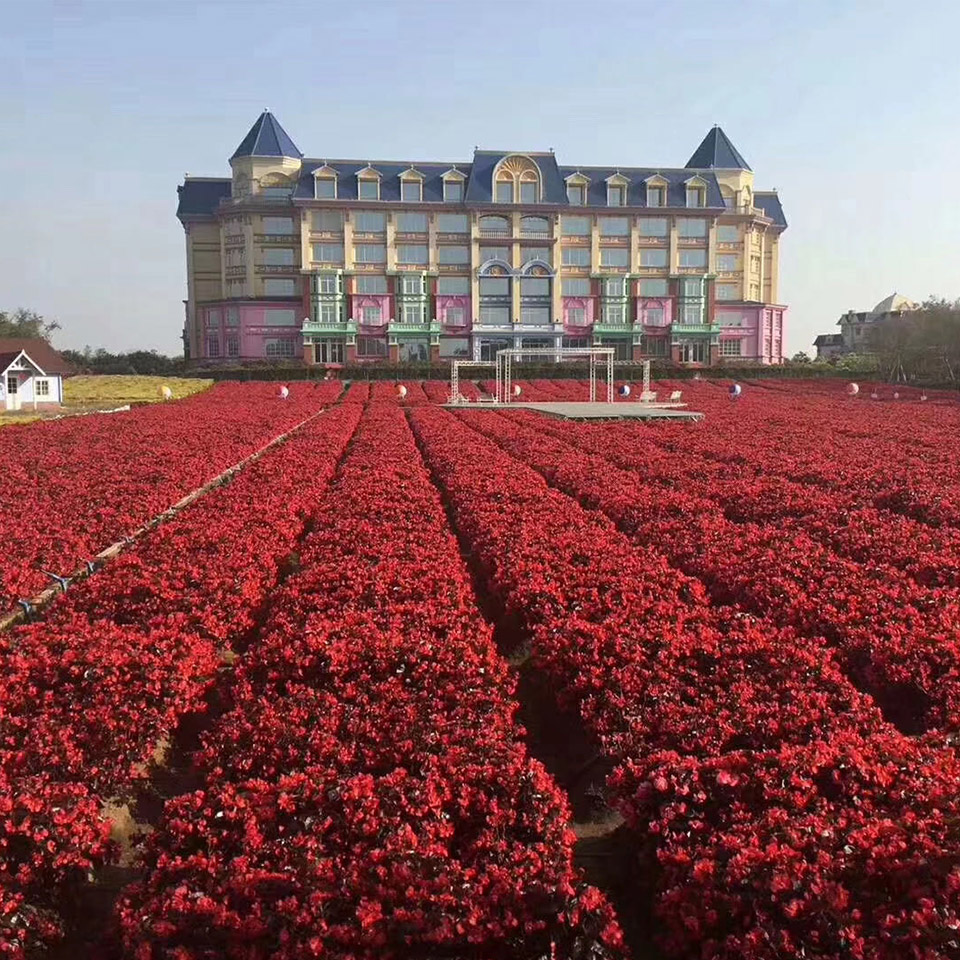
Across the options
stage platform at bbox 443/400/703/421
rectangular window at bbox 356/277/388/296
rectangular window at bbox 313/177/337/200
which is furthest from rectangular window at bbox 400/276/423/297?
stage platform at bbox 443/400/703/421

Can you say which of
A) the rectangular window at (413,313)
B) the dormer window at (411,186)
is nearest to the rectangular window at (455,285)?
the rectangular window at (413,313)

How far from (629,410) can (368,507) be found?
69.7 feet

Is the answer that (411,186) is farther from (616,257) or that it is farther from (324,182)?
(616,257)

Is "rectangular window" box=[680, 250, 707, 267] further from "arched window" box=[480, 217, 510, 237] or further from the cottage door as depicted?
the cottage door

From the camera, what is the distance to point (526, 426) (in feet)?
84.6

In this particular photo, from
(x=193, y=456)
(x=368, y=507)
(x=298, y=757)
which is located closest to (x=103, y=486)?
(x=193, y=456)

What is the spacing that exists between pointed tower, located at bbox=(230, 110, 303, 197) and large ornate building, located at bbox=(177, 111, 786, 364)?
135 mm

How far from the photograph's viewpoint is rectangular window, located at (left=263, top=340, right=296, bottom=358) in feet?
217

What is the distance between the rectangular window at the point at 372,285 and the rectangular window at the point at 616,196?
744 inches

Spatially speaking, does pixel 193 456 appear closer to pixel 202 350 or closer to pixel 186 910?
pixel 186 910

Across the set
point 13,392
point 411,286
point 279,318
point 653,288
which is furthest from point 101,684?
point 653,288

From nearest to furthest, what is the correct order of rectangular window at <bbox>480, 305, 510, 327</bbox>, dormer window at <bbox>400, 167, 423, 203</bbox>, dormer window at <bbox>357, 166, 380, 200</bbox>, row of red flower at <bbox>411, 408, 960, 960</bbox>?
row of red flower at <bbox>411, 408, 960, 960</bbox> < dormer window at <bbox>357, 166, 380, 200</bbox> < dormer window at <bbox>400, 167, 423, 203</bbox> < rectangular window at <bbox>480, 305, 510, 327</bbox>

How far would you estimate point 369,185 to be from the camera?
66125 millimetres

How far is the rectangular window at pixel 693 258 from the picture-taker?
69688mm
